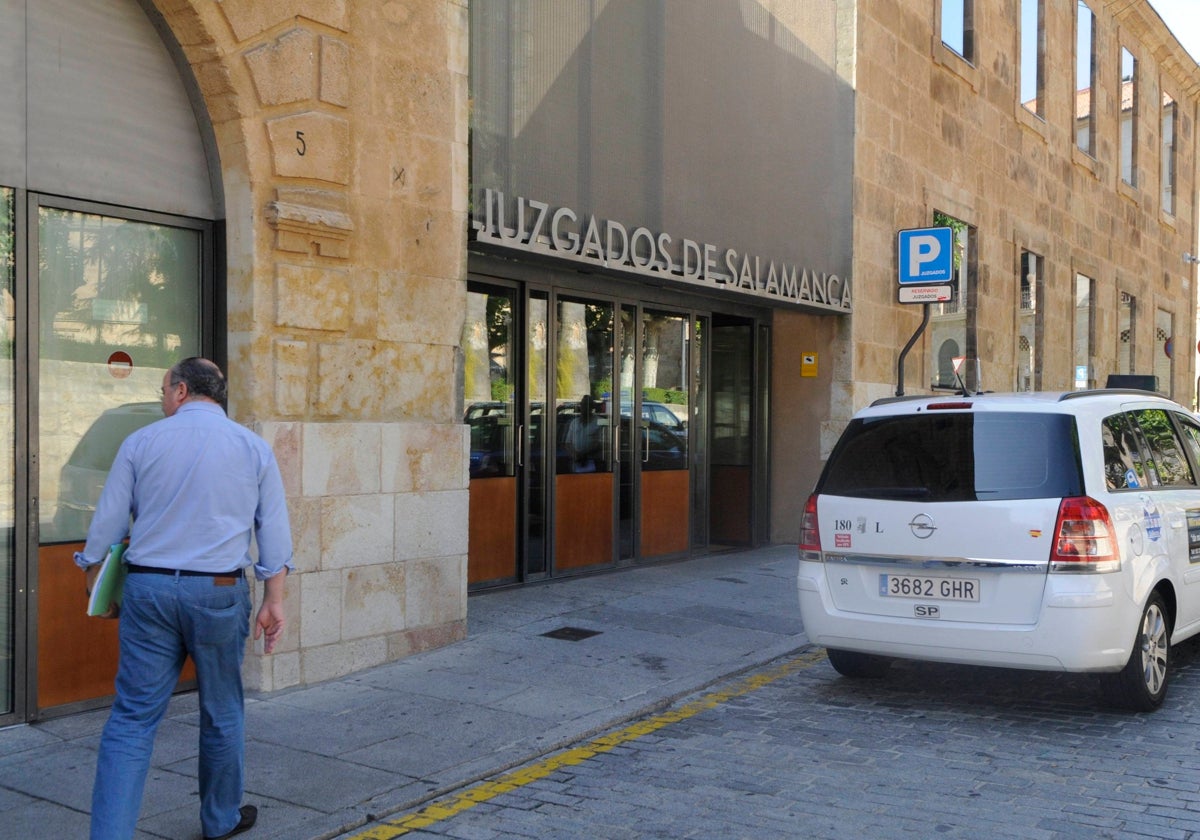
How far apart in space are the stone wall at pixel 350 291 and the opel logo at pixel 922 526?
3048 mm

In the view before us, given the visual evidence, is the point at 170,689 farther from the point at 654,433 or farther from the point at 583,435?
the point at 654,433

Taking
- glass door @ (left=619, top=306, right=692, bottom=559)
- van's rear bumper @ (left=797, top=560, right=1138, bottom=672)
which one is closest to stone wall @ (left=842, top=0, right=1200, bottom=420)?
glass door @ (left=619, top=306, right=692, bottom=559)

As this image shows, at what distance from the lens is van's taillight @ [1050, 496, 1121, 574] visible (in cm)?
579

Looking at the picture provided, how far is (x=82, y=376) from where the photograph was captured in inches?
246

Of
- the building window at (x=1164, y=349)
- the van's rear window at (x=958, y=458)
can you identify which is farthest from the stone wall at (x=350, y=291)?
the building window at (x=1164, y=349)

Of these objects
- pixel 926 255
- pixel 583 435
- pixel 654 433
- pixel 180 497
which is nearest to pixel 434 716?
pixel 180 497

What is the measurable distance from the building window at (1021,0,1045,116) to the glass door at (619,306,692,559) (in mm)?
9592

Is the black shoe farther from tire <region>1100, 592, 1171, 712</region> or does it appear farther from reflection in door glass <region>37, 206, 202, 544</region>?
tire <region>1100, 592, 1171, 712</region>

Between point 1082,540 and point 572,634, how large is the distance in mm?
3647

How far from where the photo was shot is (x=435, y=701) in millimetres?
6441

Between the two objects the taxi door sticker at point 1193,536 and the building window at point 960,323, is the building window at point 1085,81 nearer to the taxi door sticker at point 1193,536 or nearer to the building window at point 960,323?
the building window at point 960,323

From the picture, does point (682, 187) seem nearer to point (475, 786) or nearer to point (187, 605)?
point (475, 786)

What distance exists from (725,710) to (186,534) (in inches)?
133

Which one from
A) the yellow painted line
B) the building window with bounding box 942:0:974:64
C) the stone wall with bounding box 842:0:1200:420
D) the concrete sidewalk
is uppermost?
the building window with bounding box 942:0:974:64
